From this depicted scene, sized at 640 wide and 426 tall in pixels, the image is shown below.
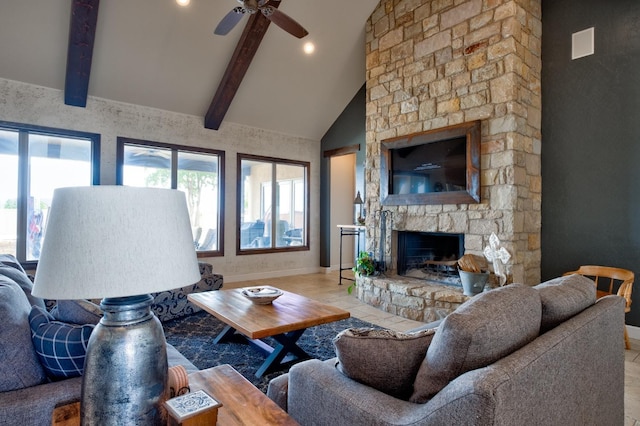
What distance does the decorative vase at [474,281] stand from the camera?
3742mm

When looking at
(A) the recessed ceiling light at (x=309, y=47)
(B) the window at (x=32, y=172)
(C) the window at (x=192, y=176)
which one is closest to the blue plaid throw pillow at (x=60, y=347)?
(B) the window at (x=32, y=172)

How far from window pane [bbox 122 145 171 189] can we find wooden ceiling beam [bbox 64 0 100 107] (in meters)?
0.92

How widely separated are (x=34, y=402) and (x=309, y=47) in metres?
5.43

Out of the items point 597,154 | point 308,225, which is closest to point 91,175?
point 308,225

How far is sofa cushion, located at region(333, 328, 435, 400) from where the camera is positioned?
1.25 m

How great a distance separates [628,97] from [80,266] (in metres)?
4.69

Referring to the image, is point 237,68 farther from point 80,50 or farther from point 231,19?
point 80,50

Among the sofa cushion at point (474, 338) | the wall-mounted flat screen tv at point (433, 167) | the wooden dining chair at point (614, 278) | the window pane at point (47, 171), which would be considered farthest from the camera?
the window pane at point (47, 171)

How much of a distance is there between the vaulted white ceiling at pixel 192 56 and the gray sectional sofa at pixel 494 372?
484cm

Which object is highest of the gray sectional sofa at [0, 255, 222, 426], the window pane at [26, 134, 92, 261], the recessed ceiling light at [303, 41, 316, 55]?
the recessed ceiling light at [303, 41, 316, 55]

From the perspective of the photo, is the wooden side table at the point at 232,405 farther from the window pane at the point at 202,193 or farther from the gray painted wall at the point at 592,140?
the window pane at the point at 202,193

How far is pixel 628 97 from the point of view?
3539 mm

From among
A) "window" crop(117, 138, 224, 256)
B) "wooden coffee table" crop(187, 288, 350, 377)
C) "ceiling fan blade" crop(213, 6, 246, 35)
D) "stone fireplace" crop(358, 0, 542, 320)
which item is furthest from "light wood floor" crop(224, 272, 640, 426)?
"ceiling fan blade" crop(213, 6, 246, 35)

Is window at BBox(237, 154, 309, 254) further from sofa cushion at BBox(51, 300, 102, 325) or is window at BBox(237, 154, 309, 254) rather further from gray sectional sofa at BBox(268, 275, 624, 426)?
gray sectional sofa at BBox(268, 275, 624, 426)
